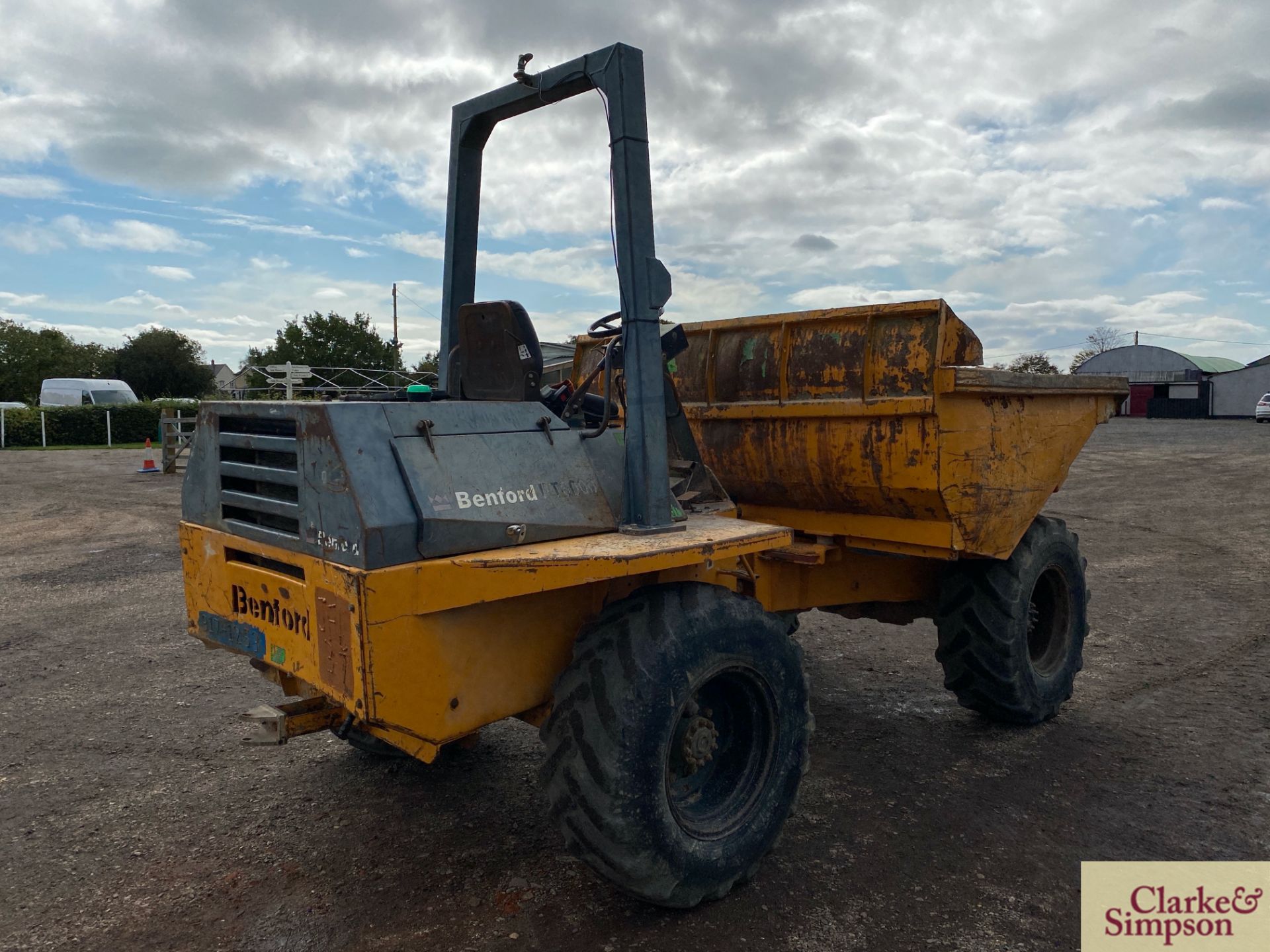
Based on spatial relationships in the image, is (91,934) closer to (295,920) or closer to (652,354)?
(295,920)

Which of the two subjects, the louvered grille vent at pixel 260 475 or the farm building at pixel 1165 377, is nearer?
the louvered grille vent at pixel 260 475

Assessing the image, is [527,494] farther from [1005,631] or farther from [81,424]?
[81,424]

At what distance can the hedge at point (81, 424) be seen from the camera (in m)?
28.3

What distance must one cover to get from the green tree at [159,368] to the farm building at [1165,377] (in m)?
48.4

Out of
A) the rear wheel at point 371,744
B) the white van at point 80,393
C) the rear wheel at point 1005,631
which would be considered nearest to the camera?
the rear wheel at point 371,744

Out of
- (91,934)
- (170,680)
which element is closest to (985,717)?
(91,934)

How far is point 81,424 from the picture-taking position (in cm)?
2975

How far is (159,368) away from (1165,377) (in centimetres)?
5719

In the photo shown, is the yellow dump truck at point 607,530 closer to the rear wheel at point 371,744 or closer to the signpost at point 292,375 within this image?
Answer: the rear wheel at point 371,744

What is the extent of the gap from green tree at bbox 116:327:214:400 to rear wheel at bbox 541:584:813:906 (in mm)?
53984

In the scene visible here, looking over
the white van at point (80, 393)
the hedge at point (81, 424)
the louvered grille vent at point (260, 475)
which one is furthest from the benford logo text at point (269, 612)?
the white van at point (80, 393)

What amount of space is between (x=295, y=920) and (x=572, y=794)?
1094 millimetres

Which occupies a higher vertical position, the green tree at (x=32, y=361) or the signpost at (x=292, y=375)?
the green tree at (x=32, y=361)

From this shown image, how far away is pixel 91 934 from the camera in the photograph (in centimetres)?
308
